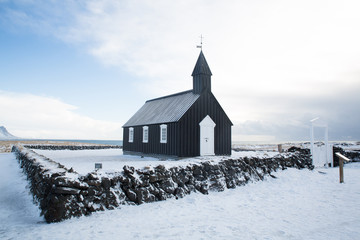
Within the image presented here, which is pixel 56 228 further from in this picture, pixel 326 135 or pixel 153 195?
pixel 326 135

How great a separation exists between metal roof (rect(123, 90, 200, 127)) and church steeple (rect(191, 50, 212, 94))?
2.68 ft

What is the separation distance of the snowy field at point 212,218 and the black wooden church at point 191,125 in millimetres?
9695

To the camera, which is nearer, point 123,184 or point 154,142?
point 123,184

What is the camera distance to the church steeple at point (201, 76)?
2144cm

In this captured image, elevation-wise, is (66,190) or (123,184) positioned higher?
(66,190)

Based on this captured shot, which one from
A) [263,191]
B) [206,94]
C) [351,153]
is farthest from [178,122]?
[351,153]

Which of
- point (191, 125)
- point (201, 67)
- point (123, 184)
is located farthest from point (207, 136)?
point (123, 184)

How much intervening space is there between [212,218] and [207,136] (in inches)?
552

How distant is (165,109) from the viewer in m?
23.6

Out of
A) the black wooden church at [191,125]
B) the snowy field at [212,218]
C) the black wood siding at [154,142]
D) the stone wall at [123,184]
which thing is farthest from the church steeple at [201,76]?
the snowy field at [212,218]

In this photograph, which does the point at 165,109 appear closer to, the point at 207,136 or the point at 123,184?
the point at 207,136

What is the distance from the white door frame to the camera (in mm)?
20250

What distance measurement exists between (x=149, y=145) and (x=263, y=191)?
46.3ft

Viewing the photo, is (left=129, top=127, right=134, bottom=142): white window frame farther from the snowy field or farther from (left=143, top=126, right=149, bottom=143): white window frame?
the snowy field
